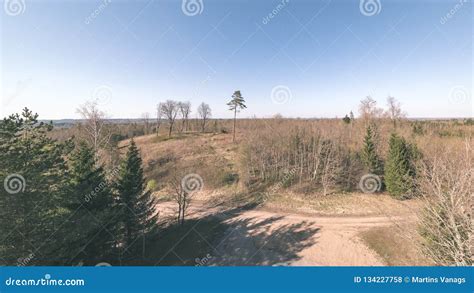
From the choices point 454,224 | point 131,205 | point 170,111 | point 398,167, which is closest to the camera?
point 454,224

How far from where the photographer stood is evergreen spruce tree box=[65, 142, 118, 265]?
10109 mm

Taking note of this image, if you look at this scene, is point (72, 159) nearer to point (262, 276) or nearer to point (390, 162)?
point (262, 276)

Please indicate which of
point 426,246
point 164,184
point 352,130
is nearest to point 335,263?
point 426,246

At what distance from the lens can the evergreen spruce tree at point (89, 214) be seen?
1011 cm

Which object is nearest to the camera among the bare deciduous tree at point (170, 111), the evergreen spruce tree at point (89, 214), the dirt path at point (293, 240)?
the evergreen spruce tree at point (89, 214)

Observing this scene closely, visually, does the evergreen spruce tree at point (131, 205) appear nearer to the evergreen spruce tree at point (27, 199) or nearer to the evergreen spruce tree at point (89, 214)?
the evergreen spruce tree at point (89, 214)

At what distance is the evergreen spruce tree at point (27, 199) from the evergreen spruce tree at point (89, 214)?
785 millimetres

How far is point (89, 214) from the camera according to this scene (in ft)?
35.8
